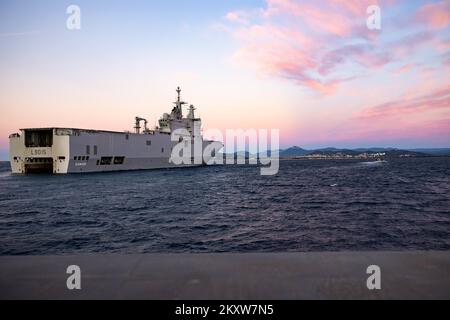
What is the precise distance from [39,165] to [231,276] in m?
68.5

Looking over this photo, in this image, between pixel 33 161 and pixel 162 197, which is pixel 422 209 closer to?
pixel 162 197

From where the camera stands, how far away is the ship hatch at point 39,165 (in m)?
62.2

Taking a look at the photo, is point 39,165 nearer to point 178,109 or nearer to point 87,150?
point 87,150

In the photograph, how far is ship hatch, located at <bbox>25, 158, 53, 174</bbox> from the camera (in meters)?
62.2

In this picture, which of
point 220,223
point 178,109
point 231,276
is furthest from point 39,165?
point 231,276

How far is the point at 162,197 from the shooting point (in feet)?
107

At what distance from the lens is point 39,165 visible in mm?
62594

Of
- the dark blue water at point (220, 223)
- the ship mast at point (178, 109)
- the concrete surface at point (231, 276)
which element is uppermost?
the ship mast at point (178, 109)

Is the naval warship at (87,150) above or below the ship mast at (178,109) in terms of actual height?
below

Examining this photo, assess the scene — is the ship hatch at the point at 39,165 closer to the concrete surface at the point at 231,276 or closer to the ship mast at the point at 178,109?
the ship mast at the point at 178,109

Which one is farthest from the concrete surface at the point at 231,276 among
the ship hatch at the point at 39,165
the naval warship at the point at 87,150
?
the ship hatch at the point at 39,165

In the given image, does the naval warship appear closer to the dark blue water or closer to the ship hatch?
the ship hatch
